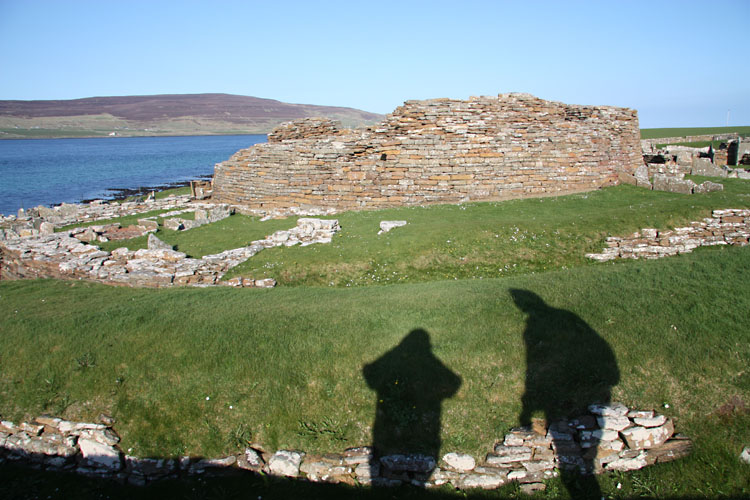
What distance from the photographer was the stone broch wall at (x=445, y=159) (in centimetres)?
1783

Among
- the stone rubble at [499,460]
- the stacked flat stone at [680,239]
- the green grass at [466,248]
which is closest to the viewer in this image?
the stone rubble at [499,460]

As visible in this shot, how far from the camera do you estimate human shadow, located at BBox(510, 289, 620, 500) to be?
534 centimetres

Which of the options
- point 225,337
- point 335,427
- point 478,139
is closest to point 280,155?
point 478,139

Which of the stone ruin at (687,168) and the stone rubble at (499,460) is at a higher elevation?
the stone ruin at (687,168)

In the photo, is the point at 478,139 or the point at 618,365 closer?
the point at 618,365

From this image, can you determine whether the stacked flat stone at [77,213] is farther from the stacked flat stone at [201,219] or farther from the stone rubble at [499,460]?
the stone rubble at [499,460]

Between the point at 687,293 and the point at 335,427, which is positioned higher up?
the point at 687,293

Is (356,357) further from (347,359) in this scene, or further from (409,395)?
(409,395)

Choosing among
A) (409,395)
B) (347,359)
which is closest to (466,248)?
(347,359)

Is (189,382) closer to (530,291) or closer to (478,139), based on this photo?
(530,291)

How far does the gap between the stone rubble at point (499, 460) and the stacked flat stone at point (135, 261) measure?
232 inches

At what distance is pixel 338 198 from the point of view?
18516 millimetres

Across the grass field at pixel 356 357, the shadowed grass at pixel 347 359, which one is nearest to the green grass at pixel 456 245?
the grass field at pixel 356 357

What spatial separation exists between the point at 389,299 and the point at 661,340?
15.2 ft
